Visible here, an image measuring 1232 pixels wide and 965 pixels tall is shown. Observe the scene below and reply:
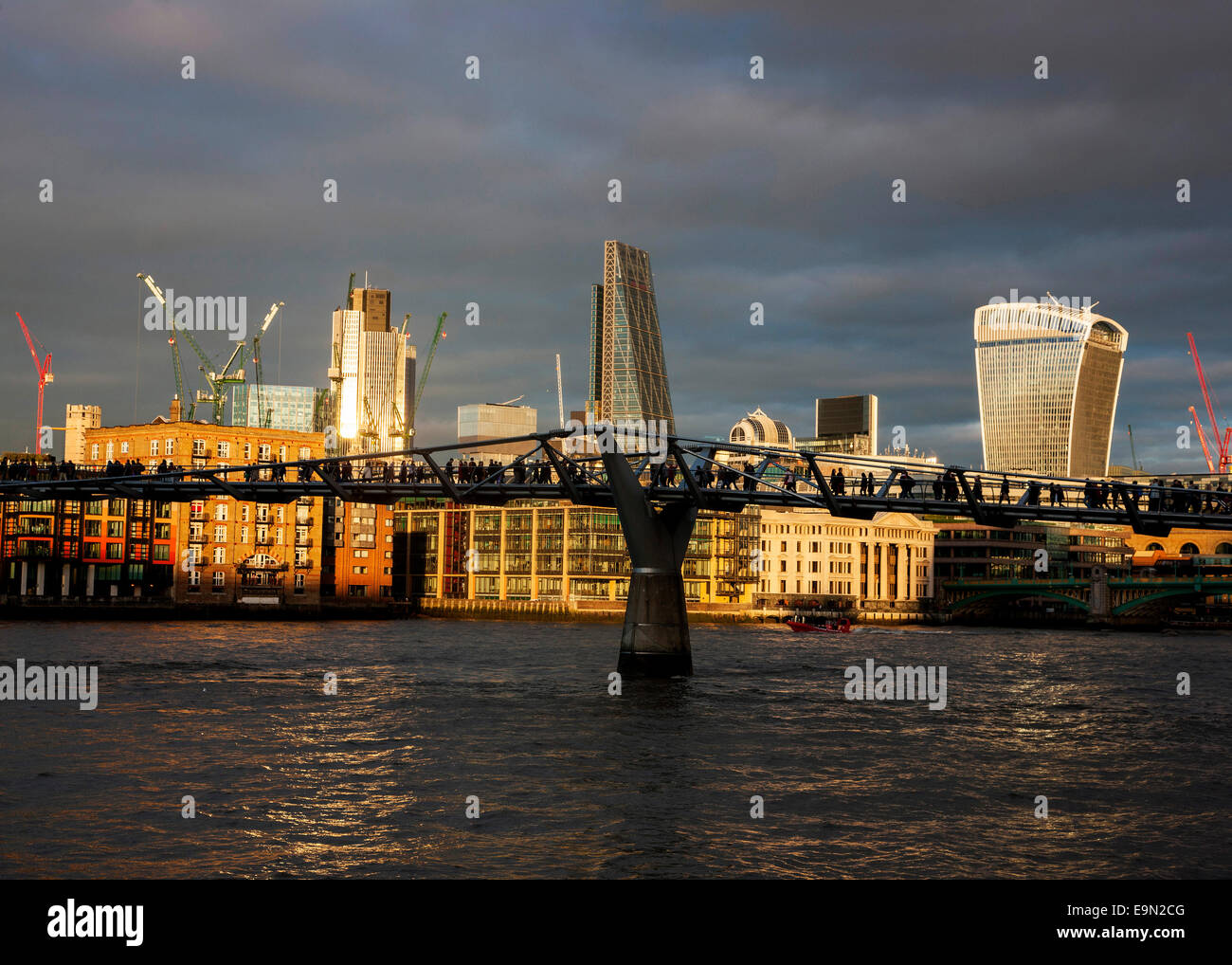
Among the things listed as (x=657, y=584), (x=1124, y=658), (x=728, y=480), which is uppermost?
(x=728, y=480)

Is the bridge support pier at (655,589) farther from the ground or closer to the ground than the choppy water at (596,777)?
farther from the ground

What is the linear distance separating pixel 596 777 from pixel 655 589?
30.3 m

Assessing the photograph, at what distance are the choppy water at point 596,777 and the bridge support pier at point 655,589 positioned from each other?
10.6 feet

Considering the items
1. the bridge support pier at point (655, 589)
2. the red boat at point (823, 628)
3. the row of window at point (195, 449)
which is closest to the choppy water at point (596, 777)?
the bridge support pier at point (655, 589)


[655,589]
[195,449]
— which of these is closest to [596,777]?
[655,589]

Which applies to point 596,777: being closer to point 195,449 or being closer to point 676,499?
point 676,499

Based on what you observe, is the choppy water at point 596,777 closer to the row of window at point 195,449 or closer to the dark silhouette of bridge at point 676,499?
the dark silhouette of bridge at point 676,499

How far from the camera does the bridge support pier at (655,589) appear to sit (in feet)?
230

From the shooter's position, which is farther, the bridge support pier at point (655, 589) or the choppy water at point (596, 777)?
the bridge support pier at point (655, 589)

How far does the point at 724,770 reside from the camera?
4209 cm

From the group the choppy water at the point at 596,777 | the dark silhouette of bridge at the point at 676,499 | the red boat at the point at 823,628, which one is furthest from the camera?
the red boat at the point at 823,628
